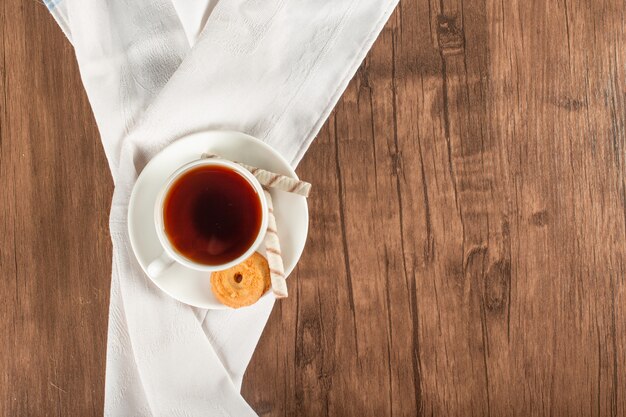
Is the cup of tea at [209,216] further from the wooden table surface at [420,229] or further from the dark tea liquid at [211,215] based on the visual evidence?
the wooden table surface at [420,229]

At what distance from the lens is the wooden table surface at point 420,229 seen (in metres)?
0.92

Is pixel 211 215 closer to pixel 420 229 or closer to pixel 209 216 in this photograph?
pixel 209 216

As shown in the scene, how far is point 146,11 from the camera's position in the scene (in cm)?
90

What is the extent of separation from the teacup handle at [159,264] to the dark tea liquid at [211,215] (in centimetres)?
2

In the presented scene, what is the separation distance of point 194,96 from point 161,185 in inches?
5.4

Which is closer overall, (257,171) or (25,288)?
(257,171)

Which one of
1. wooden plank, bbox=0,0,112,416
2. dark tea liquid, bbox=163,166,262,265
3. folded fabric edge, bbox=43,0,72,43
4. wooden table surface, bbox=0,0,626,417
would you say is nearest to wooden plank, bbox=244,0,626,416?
wooden table surface, bbox=0,0,626,417

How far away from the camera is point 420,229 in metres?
0.92

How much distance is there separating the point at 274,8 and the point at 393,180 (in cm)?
30

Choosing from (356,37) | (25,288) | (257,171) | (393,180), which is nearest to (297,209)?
(257,171)

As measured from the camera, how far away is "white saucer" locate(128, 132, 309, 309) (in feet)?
2.67

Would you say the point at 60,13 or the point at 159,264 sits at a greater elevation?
the point at 60,13

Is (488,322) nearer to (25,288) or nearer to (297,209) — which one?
(297,209)

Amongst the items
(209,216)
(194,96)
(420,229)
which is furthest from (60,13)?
(420,229)
